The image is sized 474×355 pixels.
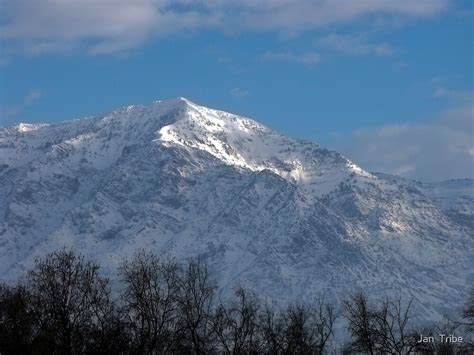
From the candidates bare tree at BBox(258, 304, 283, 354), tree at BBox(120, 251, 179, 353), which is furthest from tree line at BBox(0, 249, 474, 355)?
bare tree at BBox(258, 304, 283, 354)

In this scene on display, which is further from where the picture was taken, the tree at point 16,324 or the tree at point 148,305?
the tree at point 148,305

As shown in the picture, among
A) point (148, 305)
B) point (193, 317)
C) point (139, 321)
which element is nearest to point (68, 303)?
point (139, 321)

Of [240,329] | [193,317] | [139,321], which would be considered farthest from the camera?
[139,321]

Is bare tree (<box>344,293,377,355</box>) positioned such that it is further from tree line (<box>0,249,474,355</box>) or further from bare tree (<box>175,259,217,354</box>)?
bare tree (<box>175,259,217,354</box>)

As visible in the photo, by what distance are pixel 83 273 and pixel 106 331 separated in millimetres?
4819

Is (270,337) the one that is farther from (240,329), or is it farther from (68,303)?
(68,303)

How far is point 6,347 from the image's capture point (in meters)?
75.1

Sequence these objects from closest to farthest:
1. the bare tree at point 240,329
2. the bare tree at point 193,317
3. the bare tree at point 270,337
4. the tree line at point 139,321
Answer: the tree line at point 139,321, the bare tree at point 193,317, the bare tree at point 240,329, the bare tree at point 270,337

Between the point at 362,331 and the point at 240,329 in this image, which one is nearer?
A: the point at 362,331

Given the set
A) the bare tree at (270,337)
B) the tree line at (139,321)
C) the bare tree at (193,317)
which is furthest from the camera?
the bare tree at (270,337)

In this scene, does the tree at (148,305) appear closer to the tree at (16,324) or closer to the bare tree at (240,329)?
the bare tree at (240,329)

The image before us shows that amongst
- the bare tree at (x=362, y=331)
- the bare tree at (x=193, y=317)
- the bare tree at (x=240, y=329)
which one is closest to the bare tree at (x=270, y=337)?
the bare tree at (x=240, y=329)

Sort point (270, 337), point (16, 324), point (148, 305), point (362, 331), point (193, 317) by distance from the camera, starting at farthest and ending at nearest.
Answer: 1. point (270, 337)
2. point (193, 317)
3. point (16, 324)
4. point (362, 331)
5. point (148, 305)

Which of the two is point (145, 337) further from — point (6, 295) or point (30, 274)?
point (6, 295)
